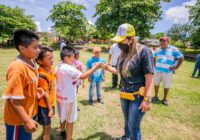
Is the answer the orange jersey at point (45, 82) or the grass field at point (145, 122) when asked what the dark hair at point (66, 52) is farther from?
the grass field at point (145, 122)

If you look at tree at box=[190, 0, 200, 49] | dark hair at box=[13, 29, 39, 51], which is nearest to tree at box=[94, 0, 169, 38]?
tree at box=[190, 0, 200, 49]

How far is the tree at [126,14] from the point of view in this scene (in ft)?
98.9

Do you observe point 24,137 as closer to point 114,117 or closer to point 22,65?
point 22,65

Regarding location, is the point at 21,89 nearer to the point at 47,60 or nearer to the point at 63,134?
the point at 47,60

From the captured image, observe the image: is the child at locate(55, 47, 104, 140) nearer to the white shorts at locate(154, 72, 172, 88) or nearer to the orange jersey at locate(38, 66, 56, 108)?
the orange jersey at locate(38, 66, 56, 108)

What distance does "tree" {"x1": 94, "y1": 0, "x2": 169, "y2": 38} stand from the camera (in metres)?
30.1

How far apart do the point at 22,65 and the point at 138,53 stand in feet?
5.39

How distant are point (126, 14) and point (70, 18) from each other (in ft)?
42.1

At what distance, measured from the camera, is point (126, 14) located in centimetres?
3067

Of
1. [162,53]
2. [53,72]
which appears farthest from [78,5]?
[53,72]

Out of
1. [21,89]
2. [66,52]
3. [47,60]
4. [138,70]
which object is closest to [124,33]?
[138,70]

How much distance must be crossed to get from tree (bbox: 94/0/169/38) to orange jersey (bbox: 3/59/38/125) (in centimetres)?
2926

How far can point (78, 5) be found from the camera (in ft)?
130

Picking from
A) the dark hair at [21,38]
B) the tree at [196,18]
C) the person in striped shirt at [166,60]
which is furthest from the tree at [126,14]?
the dark hair at [21,38]
